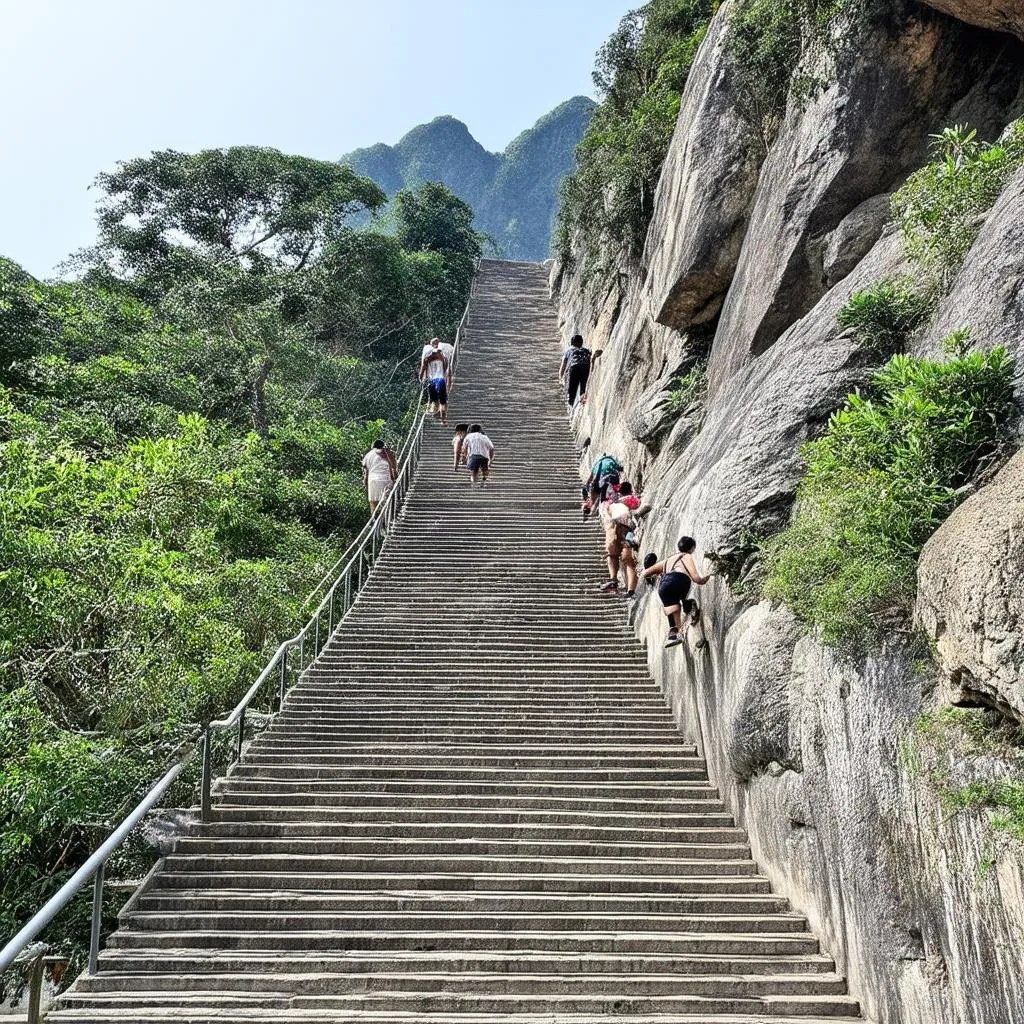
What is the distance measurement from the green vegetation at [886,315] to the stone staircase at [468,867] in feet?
11.5

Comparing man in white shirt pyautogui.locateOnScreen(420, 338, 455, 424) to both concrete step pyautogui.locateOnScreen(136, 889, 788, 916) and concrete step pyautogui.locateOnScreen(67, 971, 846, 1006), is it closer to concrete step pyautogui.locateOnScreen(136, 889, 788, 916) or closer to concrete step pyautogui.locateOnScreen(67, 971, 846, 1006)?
concrete step pyautogui.locateOnScreen(136, 889, 788, 916)

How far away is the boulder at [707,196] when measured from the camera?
10148mm

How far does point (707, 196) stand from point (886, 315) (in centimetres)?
512

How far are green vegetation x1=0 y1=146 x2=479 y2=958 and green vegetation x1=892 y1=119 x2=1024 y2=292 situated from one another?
6880mm

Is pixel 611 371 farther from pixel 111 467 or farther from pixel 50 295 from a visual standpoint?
pixel 50 295

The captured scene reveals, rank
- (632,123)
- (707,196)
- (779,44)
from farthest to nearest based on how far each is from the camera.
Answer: (632,123), (707,196), (779,44)

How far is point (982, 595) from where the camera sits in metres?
3.22

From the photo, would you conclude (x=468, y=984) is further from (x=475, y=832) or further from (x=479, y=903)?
(x=475, y=832)

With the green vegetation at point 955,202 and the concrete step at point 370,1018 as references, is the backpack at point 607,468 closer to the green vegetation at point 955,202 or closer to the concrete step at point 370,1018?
the green vegetation at point 955,202

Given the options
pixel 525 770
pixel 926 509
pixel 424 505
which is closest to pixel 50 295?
pixel 424 505

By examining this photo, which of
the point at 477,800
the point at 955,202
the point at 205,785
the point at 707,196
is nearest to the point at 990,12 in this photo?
the point at 955,202

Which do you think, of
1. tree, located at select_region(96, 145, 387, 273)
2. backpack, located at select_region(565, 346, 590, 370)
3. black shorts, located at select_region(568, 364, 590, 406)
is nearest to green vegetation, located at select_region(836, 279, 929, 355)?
backpack, located at select_region(565, 346, 590, 370)

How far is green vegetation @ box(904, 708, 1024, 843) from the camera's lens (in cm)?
296

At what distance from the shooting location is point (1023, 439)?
402 cm
